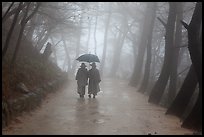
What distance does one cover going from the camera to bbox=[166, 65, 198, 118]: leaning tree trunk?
14219 mm

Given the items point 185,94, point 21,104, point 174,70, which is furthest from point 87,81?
point 21,104

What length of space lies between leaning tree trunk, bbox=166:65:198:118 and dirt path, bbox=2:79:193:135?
1.32 feet

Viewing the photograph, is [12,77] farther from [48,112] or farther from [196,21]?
[196,21]

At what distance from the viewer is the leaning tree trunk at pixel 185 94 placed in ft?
46.6

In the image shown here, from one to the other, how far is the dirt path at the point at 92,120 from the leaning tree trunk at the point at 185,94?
0.40m

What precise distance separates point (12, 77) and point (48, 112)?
85.4 inches

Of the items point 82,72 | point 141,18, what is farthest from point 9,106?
point 141,18

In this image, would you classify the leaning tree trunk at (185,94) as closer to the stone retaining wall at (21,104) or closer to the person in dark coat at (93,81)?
the stone retaining wall at (21,104)

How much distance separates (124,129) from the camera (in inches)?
455

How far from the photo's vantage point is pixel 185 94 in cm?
1464

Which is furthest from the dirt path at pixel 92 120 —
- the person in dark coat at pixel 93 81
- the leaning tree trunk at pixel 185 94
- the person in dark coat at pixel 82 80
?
the person in dark coat at pixel 93 81

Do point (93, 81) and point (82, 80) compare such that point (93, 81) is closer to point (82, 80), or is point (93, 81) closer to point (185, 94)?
point (82, 80)

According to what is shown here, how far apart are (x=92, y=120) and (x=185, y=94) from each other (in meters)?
4.07

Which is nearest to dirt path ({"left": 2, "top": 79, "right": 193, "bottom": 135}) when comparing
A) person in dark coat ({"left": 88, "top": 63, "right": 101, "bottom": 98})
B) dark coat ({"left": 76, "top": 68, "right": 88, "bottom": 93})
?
dark coat ({"left": 76, "top": 68, "right": 88, "bottom": 93})
